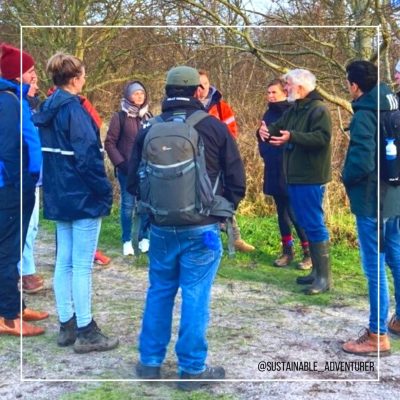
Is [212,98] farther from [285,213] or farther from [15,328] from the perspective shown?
[15,328]

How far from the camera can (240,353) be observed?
13.8 feet

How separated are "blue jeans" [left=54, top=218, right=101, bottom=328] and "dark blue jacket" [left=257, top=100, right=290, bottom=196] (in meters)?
2.40

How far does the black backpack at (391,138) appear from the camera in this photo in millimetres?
4035

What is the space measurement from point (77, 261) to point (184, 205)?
3.49 ft

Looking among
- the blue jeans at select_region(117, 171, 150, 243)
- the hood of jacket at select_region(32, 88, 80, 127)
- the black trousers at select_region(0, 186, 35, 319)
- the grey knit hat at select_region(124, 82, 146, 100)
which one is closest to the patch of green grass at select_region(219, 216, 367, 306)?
the blue jeans at select_region(117, 171, 150, 243)

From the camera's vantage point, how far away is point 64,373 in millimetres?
3891

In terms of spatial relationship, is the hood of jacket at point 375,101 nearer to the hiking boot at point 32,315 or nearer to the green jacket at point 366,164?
the green jacket at point 366,164

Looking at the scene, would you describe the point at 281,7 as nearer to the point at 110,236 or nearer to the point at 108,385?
the point at 110,236

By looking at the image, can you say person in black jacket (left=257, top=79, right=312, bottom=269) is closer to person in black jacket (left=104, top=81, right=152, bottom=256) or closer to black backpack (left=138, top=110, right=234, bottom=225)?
person in black jacket (left=104, top=81, right=152, bottom=256)

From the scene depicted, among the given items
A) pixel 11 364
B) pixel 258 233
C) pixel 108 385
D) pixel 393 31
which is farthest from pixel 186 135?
pixel 258 233

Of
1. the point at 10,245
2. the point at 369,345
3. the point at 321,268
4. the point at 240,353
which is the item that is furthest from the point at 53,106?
the point at 321,268

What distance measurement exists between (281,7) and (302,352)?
12.1 feet

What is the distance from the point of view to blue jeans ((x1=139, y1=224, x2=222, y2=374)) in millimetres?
3613

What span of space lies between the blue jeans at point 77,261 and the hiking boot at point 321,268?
6.73ft
